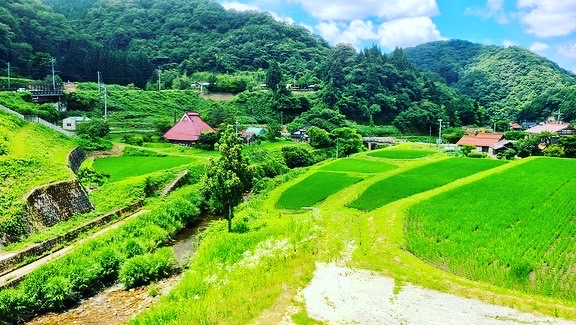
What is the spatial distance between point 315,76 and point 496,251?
82226 mm

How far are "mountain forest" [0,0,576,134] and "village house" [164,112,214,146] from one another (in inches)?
427

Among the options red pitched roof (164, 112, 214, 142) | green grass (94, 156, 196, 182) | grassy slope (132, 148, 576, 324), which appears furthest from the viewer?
red pitched roof (164, 112, 214, 142)

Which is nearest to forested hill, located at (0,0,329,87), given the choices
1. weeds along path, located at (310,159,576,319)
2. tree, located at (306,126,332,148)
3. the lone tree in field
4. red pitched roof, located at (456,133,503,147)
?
tree, located at (306,126,332,148)

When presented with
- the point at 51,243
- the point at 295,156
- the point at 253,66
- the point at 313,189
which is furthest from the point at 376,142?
the point at 51,243

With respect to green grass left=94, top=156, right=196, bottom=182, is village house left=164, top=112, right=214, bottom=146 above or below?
above

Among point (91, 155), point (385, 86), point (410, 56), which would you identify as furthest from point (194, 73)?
point (410, 56)

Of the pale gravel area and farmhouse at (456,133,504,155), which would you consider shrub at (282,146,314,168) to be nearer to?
farmhouse at (456,133,504,155)

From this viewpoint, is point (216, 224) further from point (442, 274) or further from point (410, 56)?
point (410, 56)

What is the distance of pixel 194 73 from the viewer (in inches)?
3479

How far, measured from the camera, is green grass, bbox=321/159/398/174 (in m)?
36.3

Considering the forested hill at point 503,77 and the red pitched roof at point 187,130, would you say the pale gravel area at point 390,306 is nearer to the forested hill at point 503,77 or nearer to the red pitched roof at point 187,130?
the red pitched roof at point 187,130

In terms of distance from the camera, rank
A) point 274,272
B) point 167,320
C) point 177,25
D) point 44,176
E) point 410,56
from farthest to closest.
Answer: point 410,56 → point 177,25 → point 44,176 → point 274,272 → point 167,320

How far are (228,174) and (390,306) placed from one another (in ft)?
37.0

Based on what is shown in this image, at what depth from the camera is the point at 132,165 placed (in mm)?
35281
